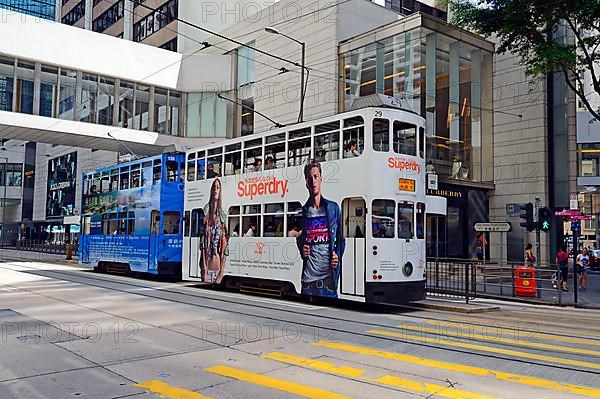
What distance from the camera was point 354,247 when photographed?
41.8 ft

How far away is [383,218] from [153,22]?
4034 cm

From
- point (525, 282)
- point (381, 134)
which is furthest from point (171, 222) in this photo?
point (525, 282)

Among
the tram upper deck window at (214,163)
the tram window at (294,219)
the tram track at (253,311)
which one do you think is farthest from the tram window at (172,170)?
the tram window at (294,219)

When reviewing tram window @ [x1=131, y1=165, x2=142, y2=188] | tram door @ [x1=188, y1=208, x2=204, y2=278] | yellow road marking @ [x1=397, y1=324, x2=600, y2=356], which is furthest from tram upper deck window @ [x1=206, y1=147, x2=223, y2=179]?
yellow road marking @ [x1=397, y1=324, x2=600, y2=356]

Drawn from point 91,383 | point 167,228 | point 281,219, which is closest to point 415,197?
point 281,219

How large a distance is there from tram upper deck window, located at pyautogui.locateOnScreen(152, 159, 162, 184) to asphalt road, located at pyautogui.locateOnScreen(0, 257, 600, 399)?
6846 millimetres

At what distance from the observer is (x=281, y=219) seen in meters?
14.6

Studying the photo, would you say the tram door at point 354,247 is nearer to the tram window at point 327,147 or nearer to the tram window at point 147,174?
the tram window at point 327,147

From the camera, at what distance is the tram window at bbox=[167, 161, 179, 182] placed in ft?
65.7

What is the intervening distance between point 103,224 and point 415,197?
1583 centimetres

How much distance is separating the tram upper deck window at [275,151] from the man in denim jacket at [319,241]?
113 cm

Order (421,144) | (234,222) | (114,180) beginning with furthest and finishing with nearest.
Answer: (114,180) → (234,222) → (421,144)

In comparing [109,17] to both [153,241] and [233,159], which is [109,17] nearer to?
[153,241]

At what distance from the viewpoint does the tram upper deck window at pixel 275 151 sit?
14750 millimetres
